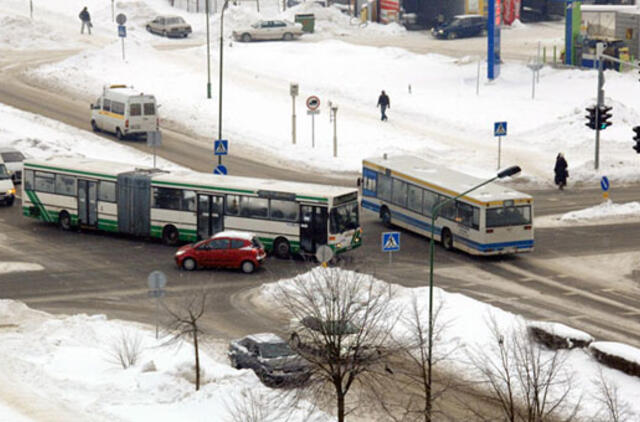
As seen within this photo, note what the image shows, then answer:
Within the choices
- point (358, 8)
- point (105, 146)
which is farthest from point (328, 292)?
point (358, 8)

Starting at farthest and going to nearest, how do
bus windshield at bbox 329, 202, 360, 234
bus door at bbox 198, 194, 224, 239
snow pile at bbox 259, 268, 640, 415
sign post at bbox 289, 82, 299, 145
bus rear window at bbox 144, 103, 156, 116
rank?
sign post at bbox 289, 82, 299, 145, bus rear window at bbox 144, 103, 156, 116, bus door at bbox 198, 194, 224, 239, bus windshield at bbox 329, 202, 360, 234, snow pile at bbox 259, 268, 640, 415

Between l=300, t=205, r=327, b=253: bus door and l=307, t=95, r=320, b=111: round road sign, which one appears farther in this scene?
l=307, t=95, r=320, b=111: round road sign

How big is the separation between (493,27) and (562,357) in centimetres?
4206

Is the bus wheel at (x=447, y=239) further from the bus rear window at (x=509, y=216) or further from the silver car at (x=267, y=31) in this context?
the silver car at (x=267, y=31)

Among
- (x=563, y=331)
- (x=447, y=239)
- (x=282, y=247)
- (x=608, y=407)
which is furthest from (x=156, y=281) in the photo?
(x=447, y=239)

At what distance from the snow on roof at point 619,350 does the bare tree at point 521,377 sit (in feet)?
2.80

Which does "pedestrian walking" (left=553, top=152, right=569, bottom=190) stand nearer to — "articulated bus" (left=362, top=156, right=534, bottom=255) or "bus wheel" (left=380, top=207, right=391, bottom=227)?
"articulated bus" (left=362, top=156, right=534, bottom=255)

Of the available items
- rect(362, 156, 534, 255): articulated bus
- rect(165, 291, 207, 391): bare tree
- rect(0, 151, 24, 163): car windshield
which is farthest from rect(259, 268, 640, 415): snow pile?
rect(0, 151, 24, 163): car windshield

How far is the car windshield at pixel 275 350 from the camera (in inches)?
1042

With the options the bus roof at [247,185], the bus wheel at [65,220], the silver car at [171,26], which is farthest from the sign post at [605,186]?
the silver car at [171,26]

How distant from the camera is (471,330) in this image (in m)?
29.3

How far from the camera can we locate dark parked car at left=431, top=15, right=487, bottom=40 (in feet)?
283

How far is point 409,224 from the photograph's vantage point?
4178 cm

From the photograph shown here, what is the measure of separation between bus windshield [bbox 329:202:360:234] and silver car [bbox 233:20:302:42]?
4460cm
